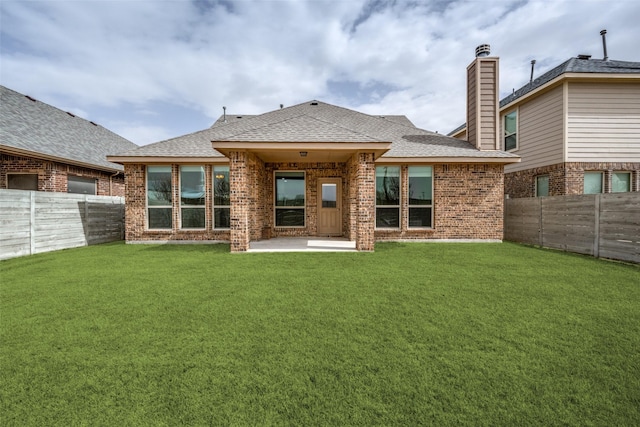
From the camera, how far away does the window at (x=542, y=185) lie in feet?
34.1

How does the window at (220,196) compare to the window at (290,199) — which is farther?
the window at (290,199)

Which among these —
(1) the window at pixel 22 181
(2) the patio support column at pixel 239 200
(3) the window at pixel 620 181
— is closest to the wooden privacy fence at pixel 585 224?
(3) the window at pixel 620 181

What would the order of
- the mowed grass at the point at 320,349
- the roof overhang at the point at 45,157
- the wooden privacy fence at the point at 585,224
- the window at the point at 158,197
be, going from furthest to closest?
1. the window at the point at 158,197
2. the roof overhang at the point at 45,157
3. the wooden privacy fence at the point at 585,224
4. the mowed grass at the point at 320,349

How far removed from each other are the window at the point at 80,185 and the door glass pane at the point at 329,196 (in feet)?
33.5

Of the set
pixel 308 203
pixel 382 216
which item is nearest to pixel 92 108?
pixel 308 203

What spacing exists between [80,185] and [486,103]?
16586mm

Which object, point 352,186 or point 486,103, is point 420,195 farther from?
point 486,103

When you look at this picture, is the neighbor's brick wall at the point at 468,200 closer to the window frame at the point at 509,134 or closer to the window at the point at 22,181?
the window frame at the point at 509,134

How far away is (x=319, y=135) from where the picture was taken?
7285mm

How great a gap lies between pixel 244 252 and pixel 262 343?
4890 mm

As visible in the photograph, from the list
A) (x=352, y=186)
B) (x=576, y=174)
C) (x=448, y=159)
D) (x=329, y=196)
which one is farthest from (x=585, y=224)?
(x=329, y=196)

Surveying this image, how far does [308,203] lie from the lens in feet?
33.9

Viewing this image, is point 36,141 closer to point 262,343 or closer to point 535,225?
point 262,343

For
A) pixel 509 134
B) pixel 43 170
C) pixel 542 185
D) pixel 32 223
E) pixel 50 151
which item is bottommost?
pixel 32 223
